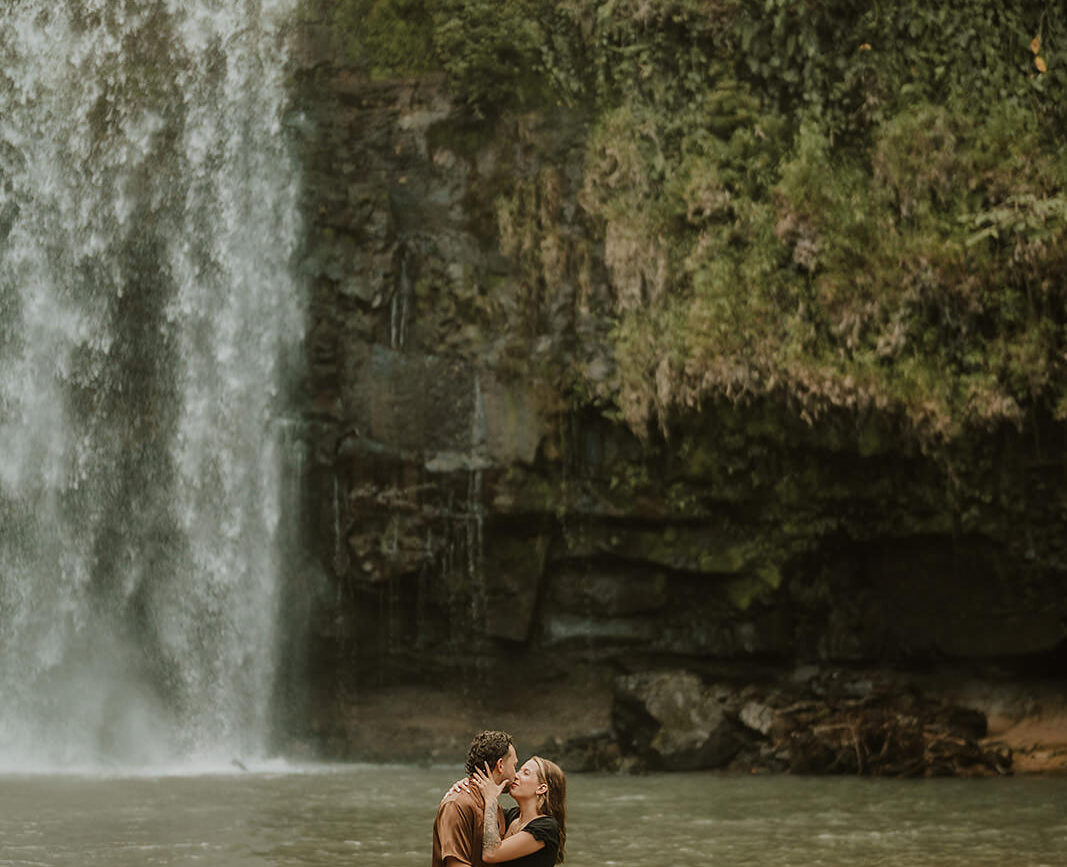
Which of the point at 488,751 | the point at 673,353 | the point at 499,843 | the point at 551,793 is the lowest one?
the point at 499,843

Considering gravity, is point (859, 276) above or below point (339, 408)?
above

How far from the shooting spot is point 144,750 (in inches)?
506

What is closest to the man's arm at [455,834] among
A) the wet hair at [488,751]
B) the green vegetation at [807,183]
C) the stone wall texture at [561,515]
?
the wet hair at [488,751]

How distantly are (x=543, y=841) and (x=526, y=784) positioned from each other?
18cm

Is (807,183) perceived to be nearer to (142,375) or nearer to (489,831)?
(142,375)

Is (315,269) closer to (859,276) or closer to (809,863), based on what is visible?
(859,276)

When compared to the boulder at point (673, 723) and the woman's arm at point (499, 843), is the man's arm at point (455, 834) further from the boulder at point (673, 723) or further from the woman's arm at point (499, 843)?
the boulder at point (673, 723)

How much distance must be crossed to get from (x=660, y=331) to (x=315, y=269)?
164 inches

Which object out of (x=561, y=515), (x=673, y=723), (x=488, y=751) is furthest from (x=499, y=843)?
(x=561, y=515)

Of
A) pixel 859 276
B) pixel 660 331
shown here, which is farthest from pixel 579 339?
pixel 859 276

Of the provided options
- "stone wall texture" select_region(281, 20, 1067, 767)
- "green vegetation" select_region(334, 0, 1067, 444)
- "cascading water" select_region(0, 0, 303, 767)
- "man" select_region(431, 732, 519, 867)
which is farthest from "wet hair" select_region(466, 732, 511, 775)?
"cascading water" select_region(0, 0, 303, 767)

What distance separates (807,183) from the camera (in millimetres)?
12977

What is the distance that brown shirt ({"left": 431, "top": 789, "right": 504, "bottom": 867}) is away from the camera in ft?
12.3

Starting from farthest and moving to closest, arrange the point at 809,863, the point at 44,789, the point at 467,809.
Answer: the point at 44,789 → the point at 809,863 → the point at 467,809
